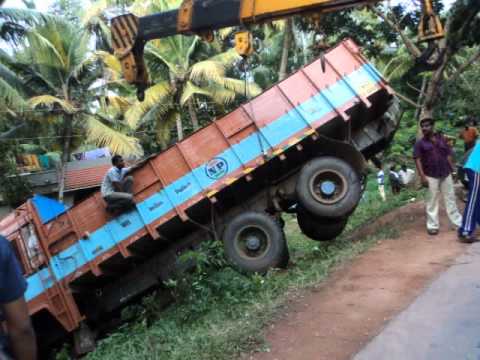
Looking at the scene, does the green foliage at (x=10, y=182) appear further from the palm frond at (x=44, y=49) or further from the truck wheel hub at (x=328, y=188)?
the truck wheel hub at (x=328, y=188)

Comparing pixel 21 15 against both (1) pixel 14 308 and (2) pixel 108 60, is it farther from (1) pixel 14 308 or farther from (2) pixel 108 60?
(1) pixel 14 308

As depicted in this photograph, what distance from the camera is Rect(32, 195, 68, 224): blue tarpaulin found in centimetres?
754

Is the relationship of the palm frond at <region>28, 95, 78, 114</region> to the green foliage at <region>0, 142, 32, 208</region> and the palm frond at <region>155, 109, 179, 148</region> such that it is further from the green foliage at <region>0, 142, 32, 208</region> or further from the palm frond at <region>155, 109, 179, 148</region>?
the palm frond at <region>155, 109, 179, 148</region>

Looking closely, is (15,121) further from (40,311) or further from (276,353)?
(276,353)

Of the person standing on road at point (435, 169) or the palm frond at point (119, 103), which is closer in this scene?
the person standing on road at point (435, 169)

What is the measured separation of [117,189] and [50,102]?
842 cm

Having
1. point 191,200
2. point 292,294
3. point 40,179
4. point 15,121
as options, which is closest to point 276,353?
point 292,294

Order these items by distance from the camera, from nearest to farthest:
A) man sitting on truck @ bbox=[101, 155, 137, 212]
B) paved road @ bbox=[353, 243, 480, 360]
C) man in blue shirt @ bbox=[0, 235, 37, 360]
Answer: man in blue shirt @ bbox=[0, 235, 37, 360], paved road @ bbox=[353, 243, 480, 360], man sitting on truck @ bbox=[101, 155, 137, 212]

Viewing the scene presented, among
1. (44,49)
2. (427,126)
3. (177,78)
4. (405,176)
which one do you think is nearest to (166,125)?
(177,78)

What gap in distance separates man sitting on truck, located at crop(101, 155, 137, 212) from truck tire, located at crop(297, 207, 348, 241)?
99.5 inches

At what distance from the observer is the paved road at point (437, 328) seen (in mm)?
3535

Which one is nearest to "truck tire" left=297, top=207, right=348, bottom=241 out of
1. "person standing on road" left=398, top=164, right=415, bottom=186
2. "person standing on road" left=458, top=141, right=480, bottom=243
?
"person standing on road" left=458, top=141, right=480, bottom=243

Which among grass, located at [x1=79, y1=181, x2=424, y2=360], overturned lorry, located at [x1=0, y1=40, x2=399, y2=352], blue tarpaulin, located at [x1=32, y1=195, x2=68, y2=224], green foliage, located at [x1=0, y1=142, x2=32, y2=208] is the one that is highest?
green foliage, located at [x1=0, y1=142, x2=32, y2=208]

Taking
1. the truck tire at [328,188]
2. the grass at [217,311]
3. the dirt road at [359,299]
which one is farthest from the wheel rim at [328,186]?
the dirt road at [359,299]
